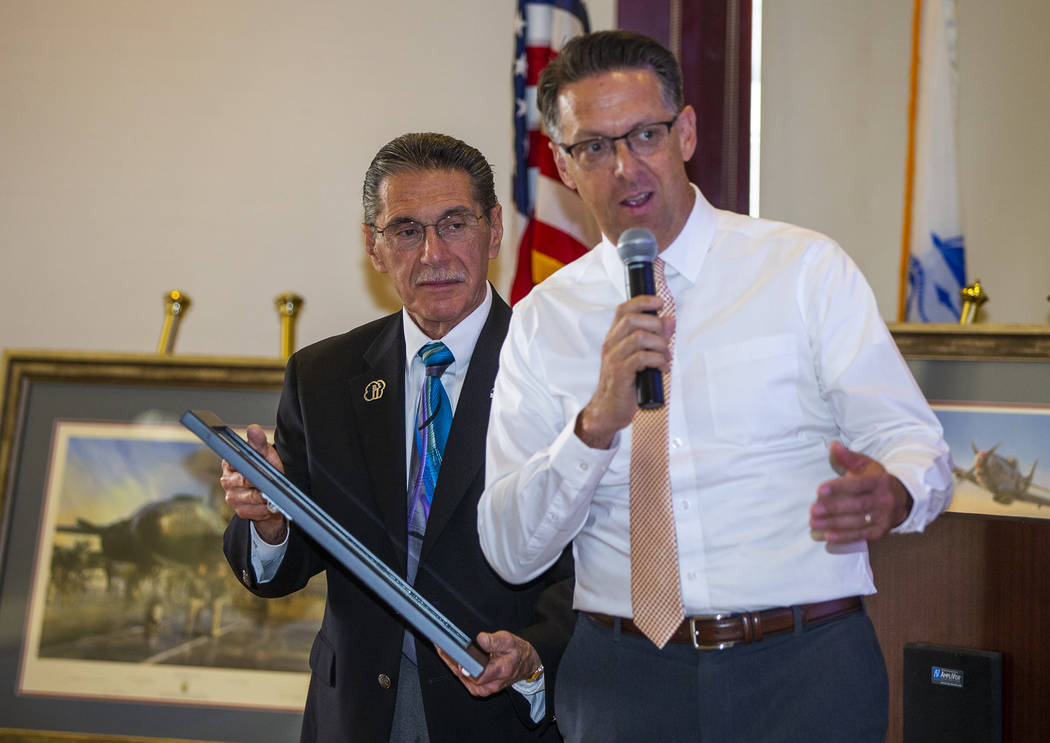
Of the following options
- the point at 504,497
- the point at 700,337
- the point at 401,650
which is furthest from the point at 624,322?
the point at 401,650

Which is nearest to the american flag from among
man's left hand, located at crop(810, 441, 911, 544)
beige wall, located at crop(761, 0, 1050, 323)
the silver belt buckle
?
beige wall, located at crop(761, 0, 1050, 323)

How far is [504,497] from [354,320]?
2.26 metres

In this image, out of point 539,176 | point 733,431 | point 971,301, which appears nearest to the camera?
point 733,431

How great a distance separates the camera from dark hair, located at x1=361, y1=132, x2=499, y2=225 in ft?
6.93

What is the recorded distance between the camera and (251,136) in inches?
151

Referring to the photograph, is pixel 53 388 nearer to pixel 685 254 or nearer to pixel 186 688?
pixel 186 688

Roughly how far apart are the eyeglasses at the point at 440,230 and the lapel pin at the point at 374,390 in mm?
267

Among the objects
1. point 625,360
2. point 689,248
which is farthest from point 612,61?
point 625,360

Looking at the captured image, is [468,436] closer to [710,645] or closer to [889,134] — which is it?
[710,645]

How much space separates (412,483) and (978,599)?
3.56ft

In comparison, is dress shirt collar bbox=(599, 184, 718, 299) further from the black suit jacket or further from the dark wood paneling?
the dark wood paneling

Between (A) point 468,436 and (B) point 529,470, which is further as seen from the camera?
(A) point 468,436

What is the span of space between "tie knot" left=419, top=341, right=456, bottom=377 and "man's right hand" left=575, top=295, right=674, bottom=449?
2.13ft

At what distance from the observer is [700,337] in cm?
154
